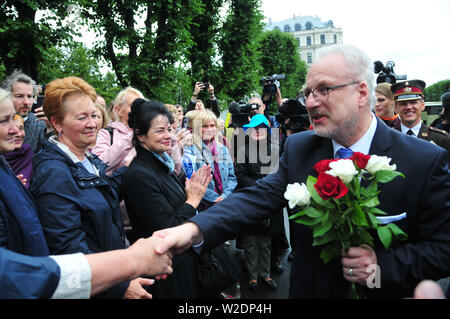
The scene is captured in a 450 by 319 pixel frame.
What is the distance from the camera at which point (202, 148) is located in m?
4.79

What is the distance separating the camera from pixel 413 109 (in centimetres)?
462

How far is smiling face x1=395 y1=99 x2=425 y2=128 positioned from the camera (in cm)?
460

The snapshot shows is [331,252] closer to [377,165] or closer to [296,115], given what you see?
[377,165]

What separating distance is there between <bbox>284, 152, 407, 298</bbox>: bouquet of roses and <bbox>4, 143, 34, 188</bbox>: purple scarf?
2.61 m

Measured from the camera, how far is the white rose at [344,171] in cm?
139

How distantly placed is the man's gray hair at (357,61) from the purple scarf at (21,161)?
2769mm

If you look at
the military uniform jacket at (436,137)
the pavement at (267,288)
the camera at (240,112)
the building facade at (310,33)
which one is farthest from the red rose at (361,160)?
the building facade at (310,33)

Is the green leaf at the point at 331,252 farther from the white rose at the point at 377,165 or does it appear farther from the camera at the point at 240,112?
the camera at the point at 240,112

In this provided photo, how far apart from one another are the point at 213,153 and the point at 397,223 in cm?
340

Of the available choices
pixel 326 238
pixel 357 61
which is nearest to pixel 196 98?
pixel 357 61
